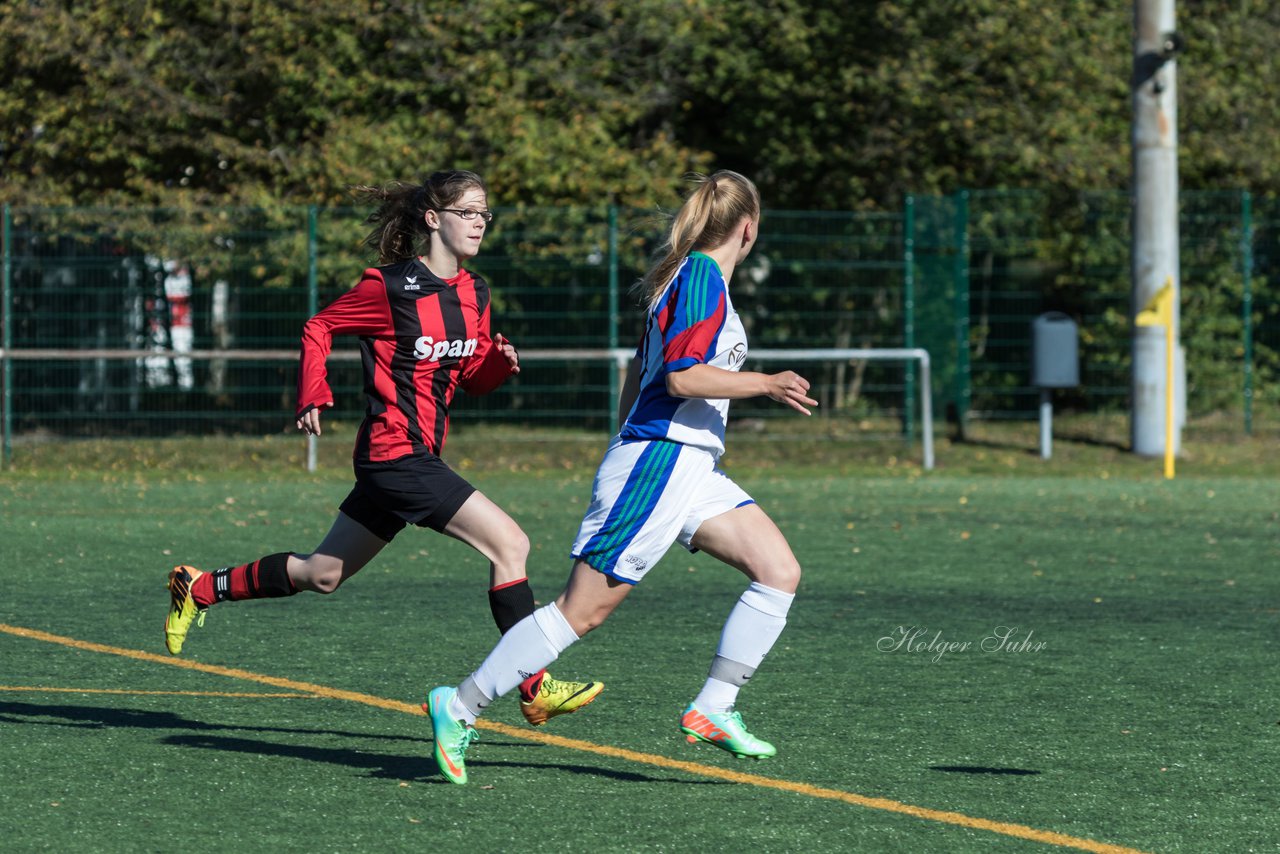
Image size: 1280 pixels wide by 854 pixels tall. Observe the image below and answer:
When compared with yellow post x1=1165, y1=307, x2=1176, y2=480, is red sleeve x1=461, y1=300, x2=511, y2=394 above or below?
above

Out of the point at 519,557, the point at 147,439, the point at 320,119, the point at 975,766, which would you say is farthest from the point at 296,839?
the point at 320,119

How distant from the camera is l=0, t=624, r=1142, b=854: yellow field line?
202 inches

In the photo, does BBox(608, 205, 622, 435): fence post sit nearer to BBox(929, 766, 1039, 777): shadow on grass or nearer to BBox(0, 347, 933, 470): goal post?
BBox(0, 347, 933, 470): goal post

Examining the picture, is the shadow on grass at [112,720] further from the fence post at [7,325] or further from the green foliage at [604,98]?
the green foliage at [604,98]

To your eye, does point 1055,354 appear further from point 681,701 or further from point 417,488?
point 417,488

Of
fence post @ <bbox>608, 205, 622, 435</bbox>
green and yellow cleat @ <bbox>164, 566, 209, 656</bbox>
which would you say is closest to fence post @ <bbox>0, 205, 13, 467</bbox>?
fence post @ <bbox>608, 205, 622, 435</bbox>

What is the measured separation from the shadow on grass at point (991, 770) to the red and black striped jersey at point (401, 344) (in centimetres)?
189

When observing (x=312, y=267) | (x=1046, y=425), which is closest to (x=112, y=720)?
(x=312, y=267)

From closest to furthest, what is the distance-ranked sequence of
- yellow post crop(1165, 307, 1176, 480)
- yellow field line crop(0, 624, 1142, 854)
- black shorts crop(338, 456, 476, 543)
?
yellow field line crop(0, 624, 1142, 854) < black shorts crop(338, 456, 476, 543) < yellow post crop(1165, 307, 1176, 480)

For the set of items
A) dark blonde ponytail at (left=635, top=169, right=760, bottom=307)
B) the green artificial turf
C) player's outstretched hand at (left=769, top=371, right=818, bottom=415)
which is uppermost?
dark blonde ponytail at (left=635, top=169, right=760, bottom=307)

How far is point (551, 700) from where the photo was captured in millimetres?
5973

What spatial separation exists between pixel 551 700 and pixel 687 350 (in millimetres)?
1256

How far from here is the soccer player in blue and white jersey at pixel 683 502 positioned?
5496mm

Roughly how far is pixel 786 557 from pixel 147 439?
1379 centimetres
